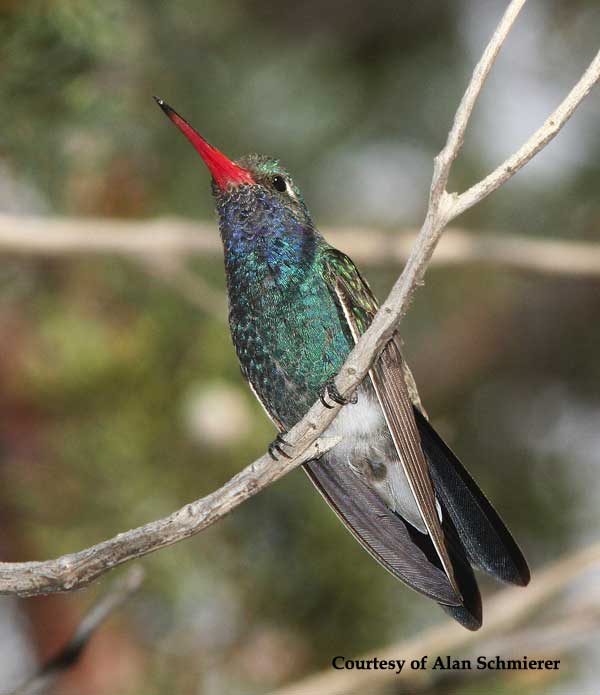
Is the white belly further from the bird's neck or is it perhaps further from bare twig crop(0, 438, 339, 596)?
bare twig crop(0, 438, 339, 596)

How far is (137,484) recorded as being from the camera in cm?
312

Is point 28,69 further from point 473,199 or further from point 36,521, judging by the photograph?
point 473,199

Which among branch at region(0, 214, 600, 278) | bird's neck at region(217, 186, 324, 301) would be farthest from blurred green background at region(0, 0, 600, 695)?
bird's neck at region(217, 186, 324, 301)

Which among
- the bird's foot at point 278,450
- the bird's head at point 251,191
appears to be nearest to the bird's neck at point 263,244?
the bird's head at point 251,191

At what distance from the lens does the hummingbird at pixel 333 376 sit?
2.60 meters

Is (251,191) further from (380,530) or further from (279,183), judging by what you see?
(380,530)

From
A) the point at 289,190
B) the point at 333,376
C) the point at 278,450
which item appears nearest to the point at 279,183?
the point at 289,190

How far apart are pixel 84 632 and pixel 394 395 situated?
971 millimetres

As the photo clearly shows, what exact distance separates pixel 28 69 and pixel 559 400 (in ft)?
8.20

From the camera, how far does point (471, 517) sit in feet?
8.61

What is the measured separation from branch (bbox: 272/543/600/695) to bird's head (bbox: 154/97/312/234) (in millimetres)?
1279

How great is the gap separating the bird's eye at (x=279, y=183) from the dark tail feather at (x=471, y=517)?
85 cm

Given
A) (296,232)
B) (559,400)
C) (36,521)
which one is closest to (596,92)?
(559,400)

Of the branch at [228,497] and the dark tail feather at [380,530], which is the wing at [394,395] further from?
the branch at [228,497]
